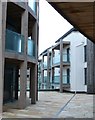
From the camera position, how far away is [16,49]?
54.4ft

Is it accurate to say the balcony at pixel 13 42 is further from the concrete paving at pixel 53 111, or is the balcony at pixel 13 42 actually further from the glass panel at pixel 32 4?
the concrete paving at pixel 53 111

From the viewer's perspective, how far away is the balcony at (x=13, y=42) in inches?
629

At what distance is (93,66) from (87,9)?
25241 mm

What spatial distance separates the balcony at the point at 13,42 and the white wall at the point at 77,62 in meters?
20.1

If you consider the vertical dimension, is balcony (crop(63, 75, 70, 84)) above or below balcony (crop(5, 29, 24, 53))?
below

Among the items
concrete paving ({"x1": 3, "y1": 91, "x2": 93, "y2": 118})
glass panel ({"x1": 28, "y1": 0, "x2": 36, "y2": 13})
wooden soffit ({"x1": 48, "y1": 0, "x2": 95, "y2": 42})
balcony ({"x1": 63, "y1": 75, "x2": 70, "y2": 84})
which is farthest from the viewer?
balcony ({"x1": 63, "y1": 75, "x2": 70, "y2": 84})

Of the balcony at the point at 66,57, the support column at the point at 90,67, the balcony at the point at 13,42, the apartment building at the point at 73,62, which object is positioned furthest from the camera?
the balcony at the point at 66,57

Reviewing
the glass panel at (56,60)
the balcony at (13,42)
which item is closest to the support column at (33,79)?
the balcony at (13,42)

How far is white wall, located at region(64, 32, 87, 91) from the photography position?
123 ft

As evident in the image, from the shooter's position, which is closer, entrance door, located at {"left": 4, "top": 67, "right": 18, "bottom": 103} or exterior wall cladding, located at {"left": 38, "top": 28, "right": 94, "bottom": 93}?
entrance door, located at {"left": 4, "top": 67, "right": 18, "bottom": 103}

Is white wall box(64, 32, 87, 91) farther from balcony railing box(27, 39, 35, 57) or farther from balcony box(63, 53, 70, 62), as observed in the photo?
balcony railing box(27, 39, 35, 57)

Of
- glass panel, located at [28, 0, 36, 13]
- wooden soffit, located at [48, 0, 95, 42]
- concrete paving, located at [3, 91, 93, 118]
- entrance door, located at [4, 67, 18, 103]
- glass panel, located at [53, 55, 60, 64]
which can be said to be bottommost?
concrete paving, located at [3, 91, 93, 118]

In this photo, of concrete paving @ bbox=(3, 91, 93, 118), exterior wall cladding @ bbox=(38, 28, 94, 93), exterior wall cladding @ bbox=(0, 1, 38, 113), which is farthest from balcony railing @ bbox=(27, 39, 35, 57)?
exterior wall cladding @ bbox=(38, 28, 94, 93)

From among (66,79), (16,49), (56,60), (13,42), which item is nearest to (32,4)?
(13,42)
